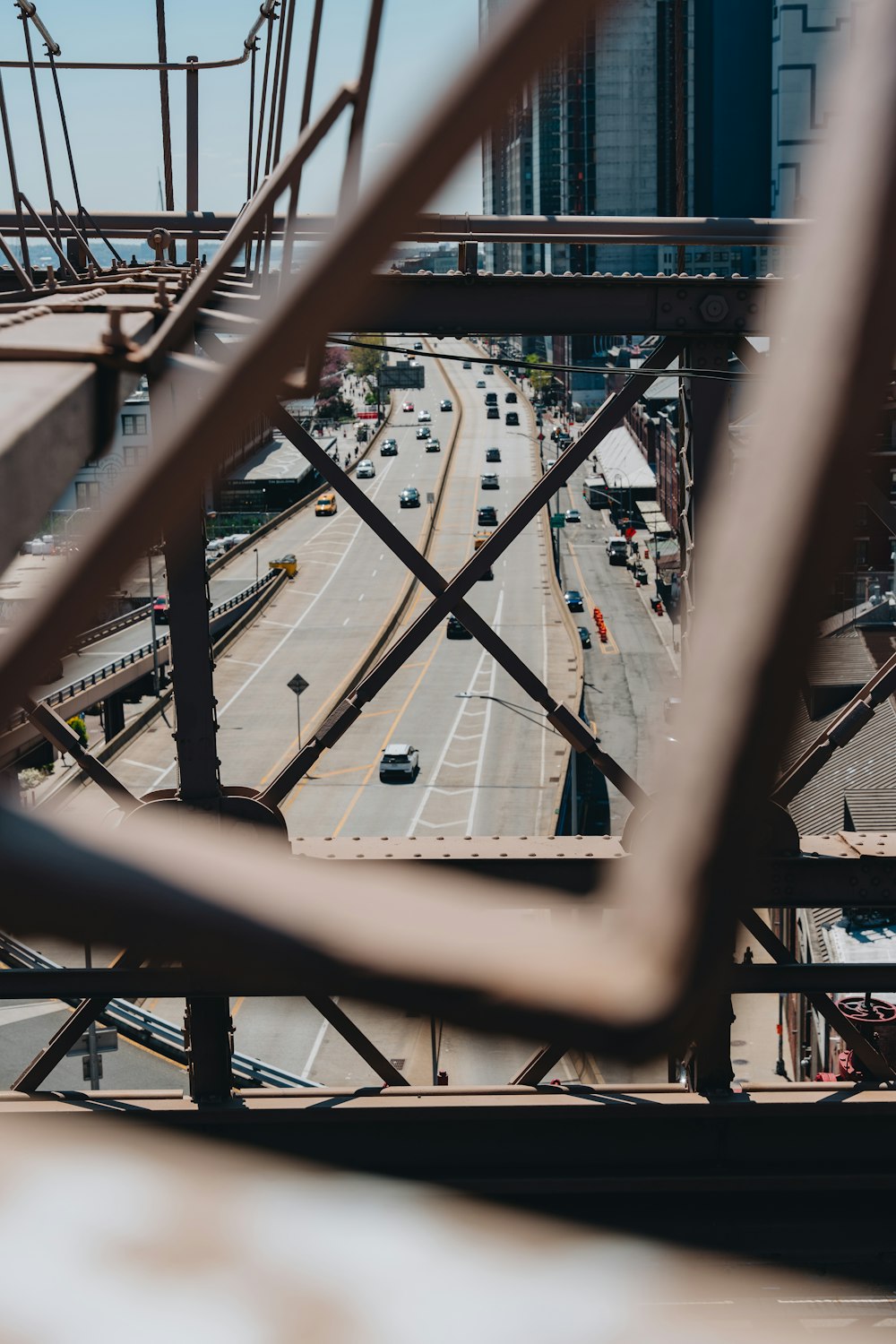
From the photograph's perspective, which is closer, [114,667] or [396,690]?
[114,667]

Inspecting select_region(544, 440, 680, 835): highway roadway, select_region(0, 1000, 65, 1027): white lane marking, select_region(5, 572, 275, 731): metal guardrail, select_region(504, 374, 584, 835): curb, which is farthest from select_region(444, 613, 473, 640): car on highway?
select_region(0, 1000, 65, 1027): white lane marking

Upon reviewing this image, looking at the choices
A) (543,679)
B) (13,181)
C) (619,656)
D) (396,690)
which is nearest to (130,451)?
(13,181)

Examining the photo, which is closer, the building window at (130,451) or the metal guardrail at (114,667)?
the building window at (130,451)

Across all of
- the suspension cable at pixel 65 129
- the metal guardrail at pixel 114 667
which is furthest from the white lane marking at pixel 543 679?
the suspension cable at pixel 65 129

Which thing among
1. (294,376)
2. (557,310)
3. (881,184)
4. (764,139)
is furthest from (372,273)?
(764,139)

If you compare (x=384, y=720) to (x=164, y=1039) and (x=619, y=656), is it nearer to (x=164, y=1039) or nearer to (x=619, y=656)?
(x=619, y=656)

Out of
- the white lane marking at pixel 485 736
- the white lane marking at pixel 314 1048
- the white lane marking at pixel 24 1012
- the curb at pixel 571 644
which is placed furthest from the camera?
the curb at pixel 571 644

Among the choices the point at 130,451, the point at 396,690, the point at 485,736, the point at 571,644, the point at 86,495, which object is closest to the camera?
the point at 130,451

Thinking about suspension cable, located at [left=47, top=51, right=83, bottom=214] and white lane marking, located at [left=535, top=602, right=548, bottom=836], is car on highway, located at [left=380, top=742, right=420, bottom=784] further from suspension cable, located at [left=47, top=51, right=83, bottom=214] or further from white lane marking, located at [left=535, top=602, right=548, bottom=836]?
suspension cable, located at [left=47, top=51, right=83, bottom=214]

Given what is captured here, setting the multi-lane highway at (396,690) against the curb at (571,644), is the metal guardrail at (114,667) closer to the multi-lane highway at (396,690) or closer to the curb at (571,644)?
the multi-lane highway at (396,690)
